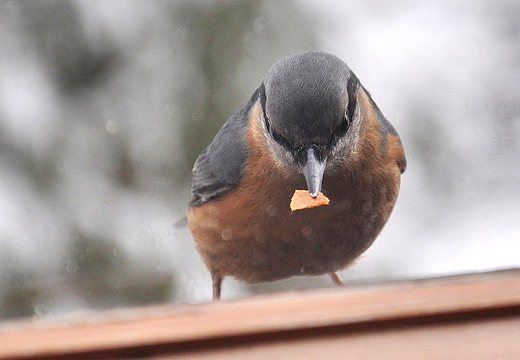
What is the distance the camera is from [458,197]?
8.65 feet

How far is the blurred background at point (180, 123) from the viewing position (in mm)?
2607

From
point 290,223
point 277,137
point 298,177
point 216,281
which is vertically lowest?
point 216,281

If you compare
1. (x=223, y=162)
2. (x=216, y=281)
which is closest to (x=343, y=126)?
(x=223, y=162)

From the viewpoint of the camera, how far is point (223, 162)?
301 centimetres

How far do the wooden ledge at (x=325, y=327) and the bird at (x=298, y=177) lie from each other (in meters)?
0.90

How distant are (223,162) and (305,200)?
51 centimetres

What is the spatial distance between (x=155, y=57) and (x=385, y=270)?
1.68 metres

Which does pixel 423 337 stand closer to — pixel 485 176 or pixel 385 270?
pixel 385 270

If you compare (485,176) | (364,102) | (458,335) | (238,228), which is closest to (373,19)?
(364,102)

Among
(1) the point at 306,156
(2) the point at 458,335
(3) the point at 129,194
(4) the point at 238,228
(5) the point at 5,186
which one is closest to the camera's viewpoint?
(2) the point at 458,335

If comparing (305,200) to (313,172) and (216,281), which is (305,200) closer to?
(313,172)

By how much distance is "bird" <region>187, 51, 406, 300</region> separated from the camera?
95.3 inches

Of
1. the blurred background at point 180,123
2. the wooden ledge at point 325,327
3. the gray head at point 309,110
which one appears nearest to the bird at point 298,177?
the gray head at point 309,110

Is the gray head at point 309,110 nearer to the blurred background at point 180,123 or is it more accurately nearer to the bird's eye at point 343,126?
the bird's eye at point 343,126
